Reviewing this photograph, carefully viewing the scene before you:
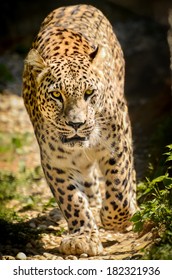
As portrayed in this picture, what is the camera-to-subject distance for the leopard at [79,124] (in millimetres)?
9219

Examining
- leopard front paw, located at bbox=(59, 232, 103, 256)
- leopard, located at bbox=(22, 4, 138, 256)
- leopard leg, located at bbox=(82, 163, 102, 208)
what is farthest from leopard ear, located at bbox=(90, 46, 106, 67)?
leopard front paw, located at bbox=(59, 232, 103, 256)

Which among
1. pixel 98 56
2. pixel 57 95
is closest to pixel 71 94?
pixel 57 95

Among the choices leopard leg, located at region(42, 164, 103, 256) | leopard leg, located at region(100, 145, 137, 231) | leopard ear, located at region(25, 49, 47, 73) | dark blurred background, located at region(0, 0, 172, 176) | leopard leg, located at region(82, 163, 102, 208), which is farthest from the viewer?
dark blurred background, located at region(0, 0, 172, 176)

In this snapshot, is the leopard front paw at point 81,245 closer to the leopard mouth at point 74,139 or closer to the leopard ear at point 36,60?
the leopard mouth at point 74,139

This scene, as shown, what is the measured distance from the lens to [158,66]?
16.3 m

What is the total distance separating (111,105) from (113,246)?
4.95 ft

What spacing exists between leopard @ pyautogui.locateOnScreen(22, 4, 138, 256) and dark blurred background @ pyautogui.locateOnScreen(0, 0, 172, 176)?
8.06 ft

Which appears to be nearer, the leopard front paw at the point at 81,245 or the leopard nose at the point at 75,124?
the leopard nose at the point at 75,124

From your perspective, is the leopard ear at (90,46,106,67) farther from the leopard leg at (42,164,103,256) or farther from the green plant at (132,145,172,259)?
the green plant at (132,145,172,259)

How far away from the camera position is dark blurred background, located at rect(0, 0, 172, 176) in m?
14.5

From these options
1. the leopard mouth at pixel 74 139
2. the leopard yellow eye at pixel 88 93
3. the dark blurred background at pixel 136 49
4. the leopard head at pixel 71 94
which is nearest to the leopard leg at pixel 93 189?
the dark blurred background at pixel 136 49

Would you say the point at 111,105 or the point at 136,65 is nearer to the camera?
the point at 111,105
